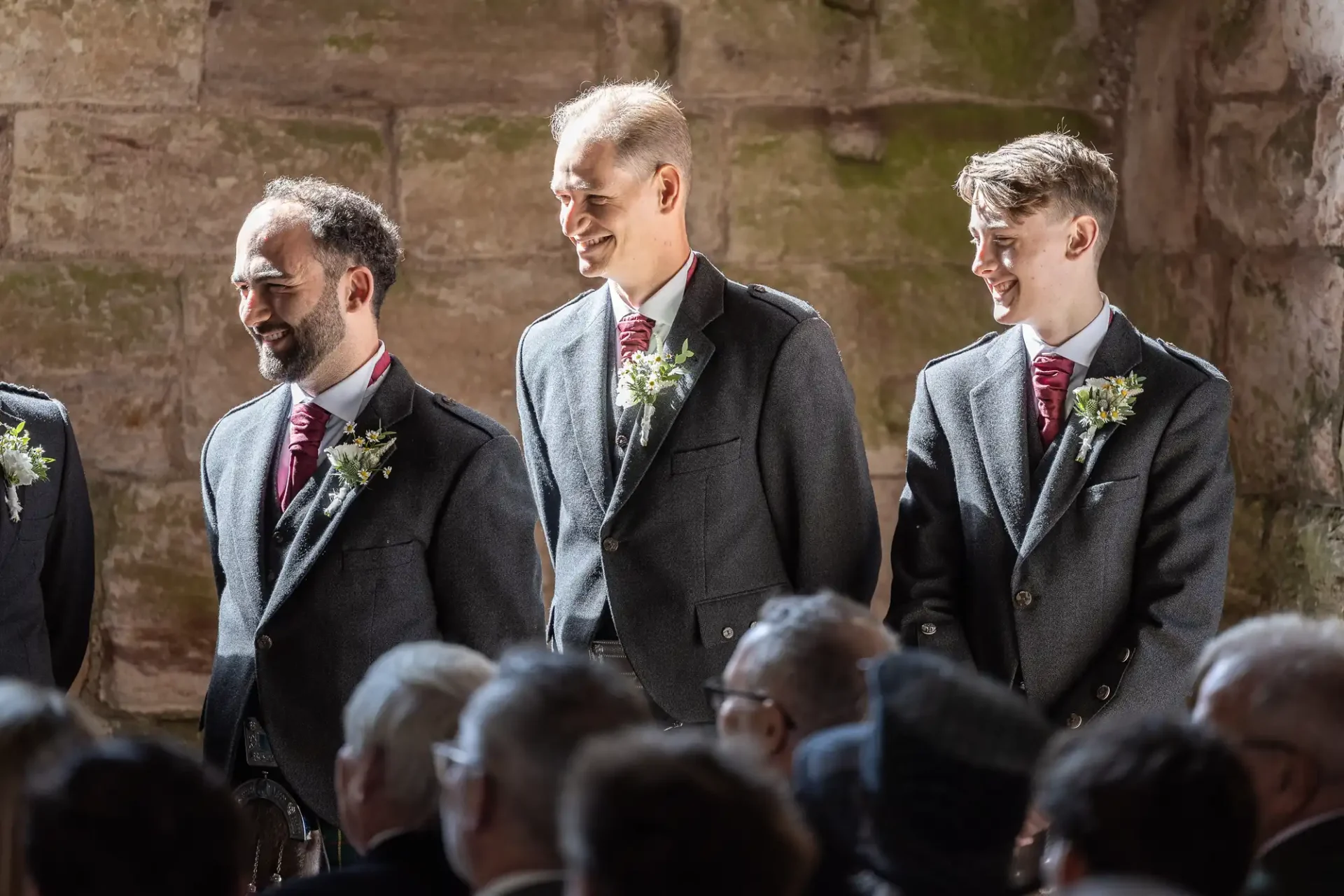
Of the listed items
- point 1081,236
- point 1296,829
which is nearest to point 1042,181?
point 1081,236

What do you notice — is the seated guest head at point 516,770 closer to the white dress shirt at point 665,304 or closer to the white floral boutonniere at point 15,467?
the white dress shirt at point 665,304

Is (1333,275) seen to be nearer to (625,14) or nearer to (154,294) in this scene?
(625,14)

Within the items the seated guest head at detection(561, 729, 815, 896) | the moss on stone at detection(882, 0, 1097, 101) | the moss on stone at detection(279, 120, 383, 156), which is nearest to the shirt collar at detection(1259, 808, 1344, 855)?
the seated guest head at detection(561, 729, 815, 896)

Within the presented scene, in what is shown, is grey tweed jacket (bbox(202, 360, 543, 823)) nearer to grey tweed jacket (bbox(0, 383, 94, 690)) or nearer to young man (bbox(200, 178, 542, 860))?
young man (bbox(200, 178, 542, 860))

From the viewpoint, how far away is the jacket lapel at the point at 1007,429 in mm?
3498

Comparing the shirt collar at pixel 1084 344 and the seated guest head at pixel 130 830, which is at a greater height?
the shirt collar at pixel 1084 344

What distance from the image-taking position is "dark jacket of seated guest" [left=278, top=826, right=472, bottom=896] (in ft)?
7.36

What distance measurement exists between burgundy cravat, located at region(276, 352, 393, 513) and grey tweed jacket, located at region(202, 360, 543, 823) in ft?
0.13

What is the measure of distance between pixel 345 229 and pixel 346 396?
0.35 m

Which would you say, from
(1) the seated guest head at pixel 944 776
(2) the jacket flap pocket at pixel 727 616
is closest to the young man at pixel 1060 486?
(2) the jacket flap pocket at pixel 727 616

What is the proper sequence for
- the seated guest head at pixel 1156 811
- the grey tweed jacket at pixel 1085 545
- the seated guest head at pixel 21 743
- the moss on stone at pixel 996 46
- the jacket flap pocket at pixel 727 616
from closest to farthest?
the seated guest head at pixel 1156 811 → the seated guest head at pixel 21 743 → the grey tweed jacket at pixel 1085 545 → the jacket flap pocket at pixel 727 616 → the moss on stone at pixel 996 46

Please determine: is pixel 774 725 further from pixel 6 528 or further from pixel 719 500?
pixel 6 528

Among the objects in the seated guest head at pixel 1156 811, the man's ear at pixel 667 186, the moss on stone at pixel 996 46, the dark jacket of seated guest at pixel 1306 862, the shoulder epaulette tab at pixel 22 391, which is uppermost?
the moss on stone at pixel 996 46

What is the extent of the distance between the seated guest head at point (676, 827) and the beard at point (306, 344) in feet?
6.50
